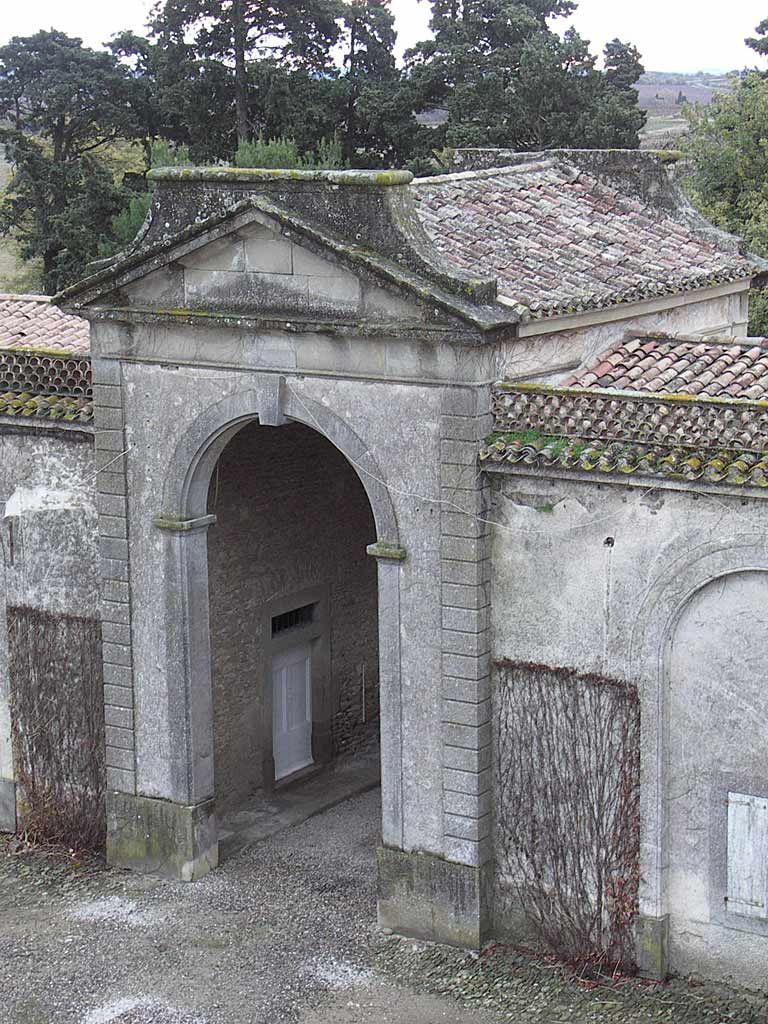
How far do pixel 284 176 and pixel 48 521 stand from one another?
177 inches

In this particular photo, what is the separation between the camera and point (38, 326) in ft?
63.2

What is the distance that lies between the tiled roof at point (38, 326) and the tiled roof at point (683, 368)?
549cm

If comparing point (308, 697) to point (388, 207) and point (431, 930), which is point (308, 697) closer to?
point (431, 930)

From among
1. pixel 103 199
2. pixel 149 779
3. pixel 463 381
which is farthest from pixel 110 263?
pixel 103 199

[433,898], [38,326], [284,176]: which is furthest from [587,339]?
[38,326]

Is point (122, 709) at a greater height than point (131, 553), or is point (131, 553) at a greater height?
point (131, 553)

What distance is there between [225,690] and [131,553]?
2.25 meters

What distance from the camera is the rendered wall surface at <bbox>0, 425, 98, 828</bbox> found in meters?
16.9

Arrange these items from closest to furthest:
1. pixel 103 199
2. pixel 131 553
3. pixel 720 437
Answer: pixel 720 437, pixel 131 553, pixel 103 199

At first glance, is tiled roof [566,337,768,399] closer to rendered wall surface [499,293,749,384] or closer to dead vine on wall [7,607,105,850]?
rendered wall surface [499,293,749,384]

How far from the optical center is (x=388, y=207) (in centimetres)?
1445

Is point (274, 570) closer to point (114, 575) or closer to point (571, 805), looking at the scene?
point (114, 575)

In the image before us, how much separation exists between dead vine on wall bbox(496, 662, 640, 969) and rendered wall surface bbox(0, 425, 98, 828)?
4.62 metres

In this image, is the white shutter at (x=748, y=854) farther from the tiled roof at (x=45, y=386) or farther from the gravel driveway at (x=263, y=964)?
the tiled roof at (x=45, y=386)
